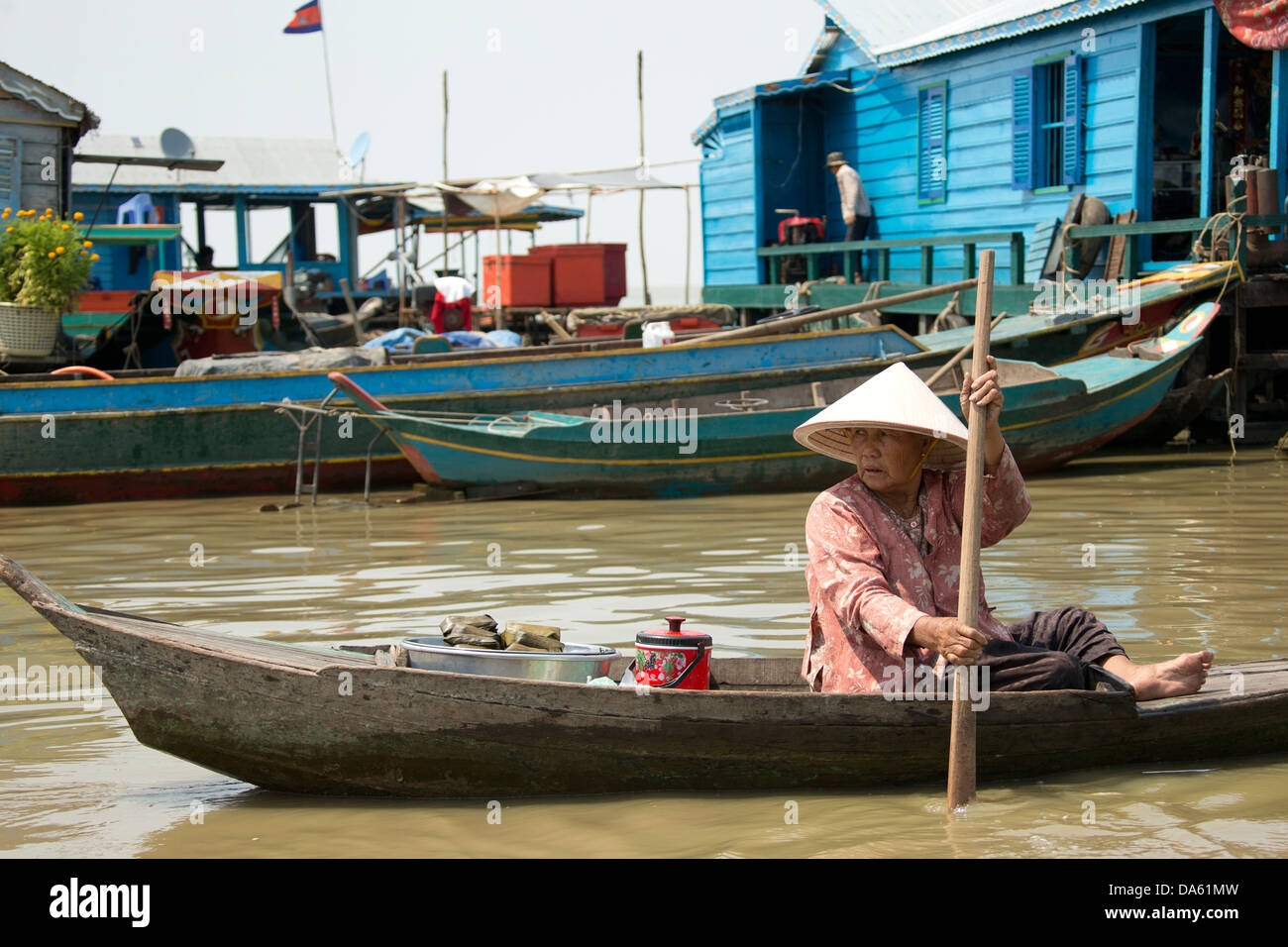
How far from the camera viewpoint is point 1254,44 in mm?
11664

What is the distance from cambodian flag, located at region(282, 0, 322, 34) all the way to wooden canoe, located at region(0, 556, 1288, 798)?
2242cm

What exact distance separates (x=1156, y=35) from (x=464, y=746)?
12370 millimetres

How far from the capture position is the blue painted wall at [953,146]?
13211 mm

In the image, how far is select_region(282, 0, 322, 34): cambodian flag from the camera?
81.4 feet

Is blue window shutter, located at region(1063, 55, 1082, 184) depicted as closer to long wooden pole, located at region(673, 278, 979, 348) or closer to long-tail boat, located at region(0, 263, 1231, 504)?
long-tail boat, located at region(0, 263, 1231, 504)

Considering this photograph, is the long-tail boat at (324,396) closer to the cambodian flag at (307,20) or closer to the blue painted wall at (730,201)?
the blue painted wall at (730,201)

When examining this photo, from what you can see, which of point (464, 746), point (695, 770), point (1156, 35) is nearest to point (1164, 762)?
point (695, 770)

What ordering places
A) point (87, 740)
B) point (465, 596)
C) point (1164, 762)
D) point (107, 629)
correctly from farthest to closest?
1. point (465, 596)
2. point (87, 740)
3. point (1164, 762)
4. point (107, 629)

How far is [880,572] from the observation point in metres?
4.12

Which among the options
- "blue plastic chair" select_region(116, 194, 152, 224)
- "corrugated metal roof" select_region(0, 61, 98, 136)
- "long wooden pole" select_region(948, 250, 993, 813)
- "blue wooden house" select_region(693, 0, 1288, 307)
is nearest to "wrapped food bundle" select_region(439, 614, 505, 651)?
"long wooden pole" select_region(948, 250, 993, 813)

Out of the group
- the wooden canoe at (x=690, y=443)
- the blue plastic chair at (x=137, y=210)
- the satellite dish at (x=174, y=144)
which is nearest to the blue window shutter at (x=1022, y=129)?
the wooden canoe at (x=690, y=443)

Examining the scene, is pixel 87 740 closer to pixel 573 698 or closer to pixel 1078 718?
pixel 573 698

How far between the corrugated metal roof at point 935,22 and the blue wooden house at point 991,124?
0.02m
